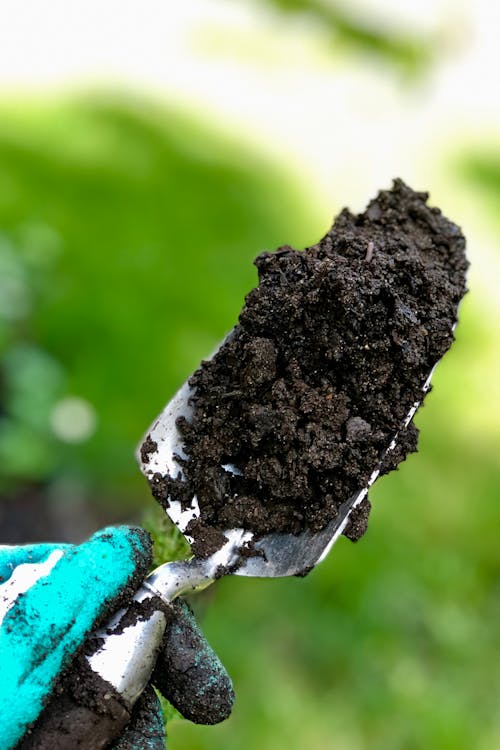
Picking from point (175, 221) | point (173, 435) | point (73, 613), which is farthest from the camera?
point (175, 221)

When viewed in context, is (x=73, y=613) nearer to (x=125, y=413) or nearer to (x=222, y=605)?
(x=222, y=605)

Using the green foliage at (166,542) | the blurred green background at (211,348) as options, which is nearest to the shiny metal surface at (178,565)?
the green foliage at (166,542)

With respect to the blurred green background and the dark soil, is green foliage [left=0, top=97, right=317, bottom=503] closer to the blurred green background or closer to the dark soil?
the blurred green background

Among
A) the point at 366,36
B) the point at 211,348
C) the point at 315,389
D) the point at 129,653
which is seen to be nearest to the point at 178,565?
the point at 129,653

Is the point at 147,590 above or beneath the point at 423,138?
beneath

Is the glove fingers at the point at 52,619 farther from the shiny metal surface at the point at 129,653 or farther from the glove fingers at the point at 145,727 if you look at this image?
the glove fingers at the point at 145,727

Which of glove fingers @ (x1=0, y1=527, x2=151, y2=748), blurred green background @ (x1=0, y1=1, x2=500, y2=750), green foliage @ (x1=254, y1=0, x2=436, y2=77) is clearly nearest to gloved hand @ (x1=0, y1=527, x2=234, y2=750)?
glove fingers @ (x1=0, y1=527, x2=151, y2=748)

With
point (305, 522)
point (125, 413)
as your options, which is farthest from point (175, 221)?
point (305, 522)
